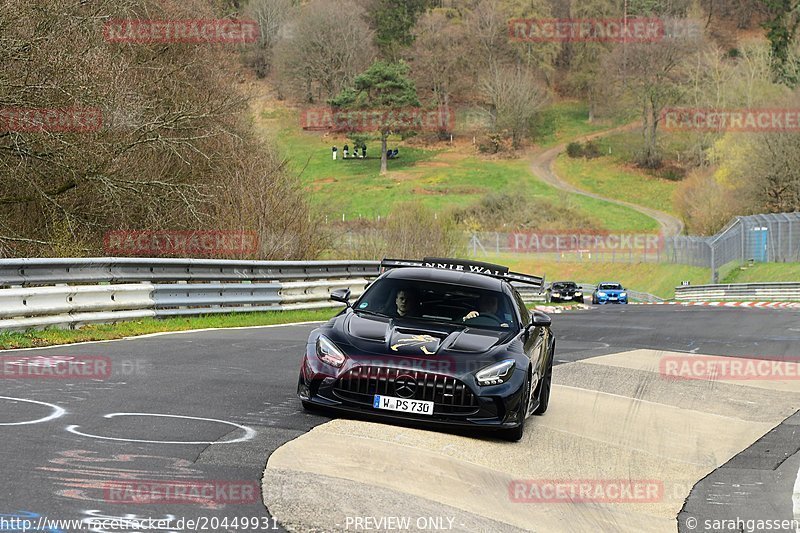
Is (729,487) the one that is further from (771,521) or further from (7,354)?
(7,354)

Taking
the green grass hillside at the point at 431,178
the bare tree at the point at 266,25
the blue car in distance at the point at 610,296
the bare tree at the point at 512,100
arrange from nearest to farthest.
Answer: the blue car in distance at the point at 610,296, the green grass hillside at the point at 431,178, the bare tree at the point at 512,100, the bare tree at the point at 266,25

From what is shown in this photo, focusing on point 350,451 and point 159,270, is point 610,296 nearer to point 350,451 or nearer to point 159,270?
point 159,270

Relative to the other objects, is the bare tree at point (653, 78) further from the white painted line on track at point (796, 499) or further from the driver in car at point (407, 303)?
the white painted line on track at point (796, 499)

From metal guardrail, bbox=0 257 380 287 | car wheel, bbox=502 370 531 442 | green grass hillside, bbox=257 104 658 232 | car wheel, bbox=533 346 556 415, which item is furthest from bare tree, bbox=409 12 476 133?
car wheel, bbox=502 370 531 442

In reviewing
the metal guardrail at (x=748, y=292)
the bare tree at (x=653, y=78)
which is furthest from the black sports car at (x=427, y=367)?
the bare tree at (x=653, y=78)

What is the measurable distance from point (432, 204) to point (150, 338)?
93333 mm

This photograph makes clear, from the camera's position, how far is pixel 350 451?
8.09 meters

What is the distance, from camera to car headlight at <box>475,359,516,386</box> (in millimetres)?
9625

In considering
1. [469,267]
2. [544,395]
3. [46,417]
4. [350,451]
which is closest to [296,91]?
[469,267]

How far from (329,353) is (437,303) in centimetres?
171

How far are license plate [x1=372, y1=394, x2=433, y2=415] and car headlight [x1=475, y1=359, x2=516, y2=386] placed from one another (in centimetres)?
50

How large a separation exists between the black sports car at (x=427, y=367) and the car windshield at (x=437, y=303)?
2 cm

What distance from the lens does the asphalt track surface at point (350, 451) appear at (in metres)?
6.57

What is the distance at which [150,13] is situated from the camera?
3244cm
